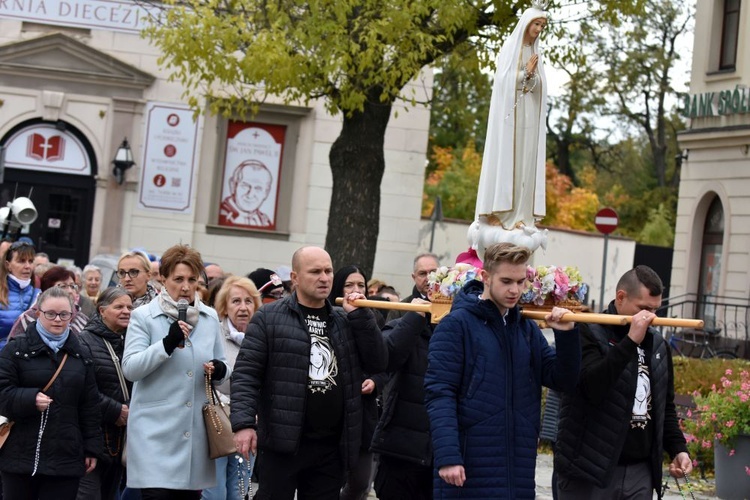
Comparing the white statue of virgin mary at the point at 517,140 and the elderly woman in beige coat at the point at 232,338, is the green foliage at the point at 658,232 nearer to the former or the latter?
the elderly woman in beige coat at the point at 232,338

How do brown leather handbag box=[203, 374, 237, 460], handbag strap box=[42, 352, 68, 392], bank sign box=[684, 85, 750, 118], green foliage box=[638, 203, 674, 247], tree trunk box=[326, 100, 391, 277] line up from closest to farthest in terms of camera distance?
brown leather handbag box=[203, 374, 237, 460], handbag strap box=[42, 352, 68, 392], tree trunk box=[326, 100, 391, 277], bank sign box=[684, 85, 750, 118], green foliage box=[638, 203, 674, 247]

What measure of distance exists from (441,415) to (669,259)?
103 feet

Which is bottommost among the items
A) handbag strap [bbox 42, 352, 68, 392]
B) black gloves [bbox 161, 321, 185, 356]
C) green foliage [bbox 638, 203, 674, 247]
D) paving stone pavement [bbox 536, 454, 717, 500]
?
paving stone pavement [bbox 536, 454, 717, 500]

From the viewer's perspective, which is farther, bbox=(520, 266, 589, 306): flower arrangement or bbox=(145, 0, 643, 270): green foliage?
bbox=(145, 0, 643, 270): green foliage

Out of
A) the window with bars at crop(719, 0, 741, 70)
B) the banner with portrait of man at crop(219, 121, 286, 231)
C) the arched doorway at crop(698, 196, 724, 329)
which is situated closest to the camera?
the banner with portrait of man at crop(219, 121, 286, 231)

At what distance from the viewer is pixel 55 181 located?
25516 millimetres

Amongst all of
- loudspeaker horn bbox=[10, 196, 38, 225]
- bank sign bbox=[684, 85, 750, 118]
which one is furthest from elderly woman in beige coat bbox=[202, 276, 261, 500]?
bank sign bbox=[684, 85, 750, 118]

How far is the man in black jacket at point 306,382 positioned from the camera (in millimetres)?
7254

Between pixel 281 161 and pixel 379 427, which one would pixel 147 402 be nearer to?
pixel 379 427

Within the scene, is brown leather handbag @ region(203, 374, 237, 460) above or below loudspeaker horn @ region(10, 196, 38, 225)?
below

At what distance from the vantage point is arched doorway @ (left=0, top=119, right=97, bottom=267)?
2538cm

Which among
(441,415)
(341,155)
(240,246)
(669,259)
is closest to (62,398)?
(441,415)

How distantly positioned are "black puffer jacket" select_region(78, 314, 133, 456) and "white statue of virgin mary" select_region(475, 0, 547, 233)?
2.51m

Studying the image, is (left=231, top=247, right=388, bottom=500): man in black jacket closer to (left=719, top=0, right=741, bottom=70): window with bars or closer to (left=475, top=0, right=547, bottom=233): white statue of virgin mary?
(left=475, top=0, right=547, bottom=233): white statue of virgin mary
